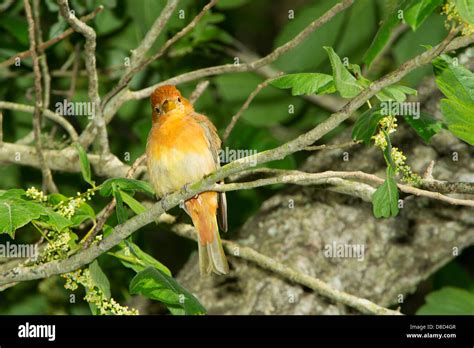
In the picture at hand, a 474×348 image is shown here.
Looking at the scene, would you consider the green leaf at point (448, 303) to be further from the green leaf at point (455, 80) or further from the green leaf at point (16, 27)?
the green leaf at point (16, 27)

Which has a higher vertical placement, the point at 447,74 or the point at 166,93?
the point at 166,93

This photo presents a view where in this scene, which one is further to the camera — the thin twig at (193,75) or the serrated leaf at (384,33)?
the thin twig at (193,75)

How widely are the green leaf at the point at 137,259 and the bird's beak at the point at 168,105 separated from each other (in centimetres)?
110

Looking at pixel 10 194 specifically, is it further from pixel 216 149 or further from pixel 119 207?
pixel 216 149

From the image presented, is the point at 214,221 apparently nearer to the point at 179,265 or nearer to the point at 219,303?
the point at 219,303

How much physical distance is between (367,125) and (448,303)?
196cm

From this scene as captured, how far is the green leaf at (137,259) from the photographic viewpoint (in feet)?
9.54

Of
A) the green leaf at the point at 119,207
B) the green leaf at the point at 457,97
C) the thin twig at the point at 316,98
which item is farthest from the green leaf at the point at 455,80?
the thin twig at the point at 316,98

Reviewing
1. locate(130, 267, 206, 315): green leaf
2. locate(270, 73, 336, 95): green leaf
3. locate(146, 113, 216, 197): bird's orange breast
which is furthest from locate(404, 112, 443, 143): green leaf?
locate(146, 113, 216, 197): bird's orange breast

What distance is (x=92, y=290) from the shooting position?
2896mm

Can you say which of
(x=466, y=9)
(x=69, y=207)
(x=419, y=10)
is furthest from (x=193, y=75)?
(x=466, y=9)

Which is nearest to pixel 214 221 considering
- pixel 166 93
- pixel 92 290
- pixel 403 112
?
pixel 166 93

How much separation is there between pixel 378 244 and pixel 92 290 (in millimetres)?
1669

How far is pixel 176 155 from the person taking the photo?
3852 mm
